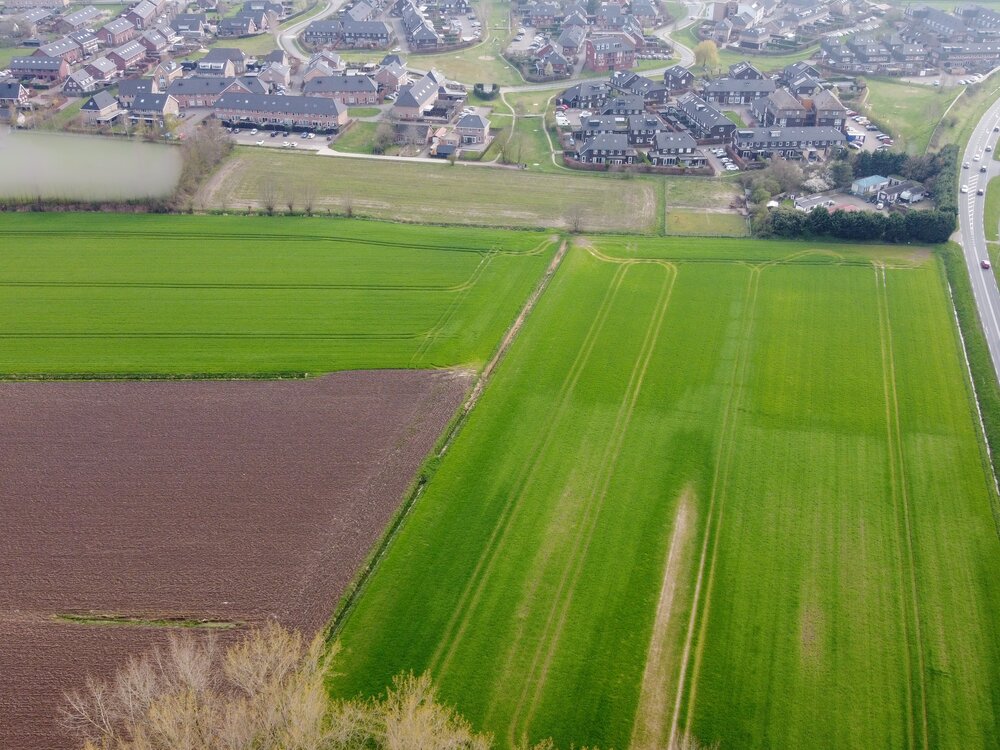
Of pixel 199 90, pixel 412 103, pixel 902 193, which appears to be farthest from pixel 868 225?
pixel 199 90

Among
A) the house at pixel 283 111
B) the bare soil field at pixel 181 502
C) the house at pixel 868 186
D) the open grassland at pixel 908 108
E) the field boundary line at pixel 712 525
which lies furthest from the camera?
the house at pixel 283 111

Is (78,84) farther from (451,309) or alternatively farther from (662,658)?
(662,658)

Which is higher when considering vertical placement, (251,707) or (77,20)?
(77,20)

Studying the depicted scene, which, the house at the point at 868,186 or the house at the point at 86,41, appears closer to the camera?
the house at the point at 868,186

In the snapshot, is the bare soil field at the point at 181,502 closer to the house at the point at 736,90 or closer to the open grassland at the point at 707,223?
the open grassland at the point at 707,223

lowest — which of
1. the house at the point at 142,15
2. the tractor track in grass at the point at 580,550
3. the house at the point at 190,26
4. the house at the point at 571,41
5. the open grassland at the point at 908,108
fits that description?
the open grassland at the point at 908,108

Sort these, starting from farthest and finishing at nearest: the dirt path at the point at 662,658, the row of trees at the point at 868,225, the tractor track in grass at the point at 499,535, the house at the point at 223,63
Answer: the house at the point at 223,63 → the row of trees at the point at 868,225 → the tractor track in grass at the point at 499,535 → the dirt path at the point at 662,658

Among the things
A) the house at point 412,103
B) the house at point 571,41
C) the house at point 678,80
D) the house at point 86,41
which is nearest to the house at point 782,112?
the house at point 678,80
